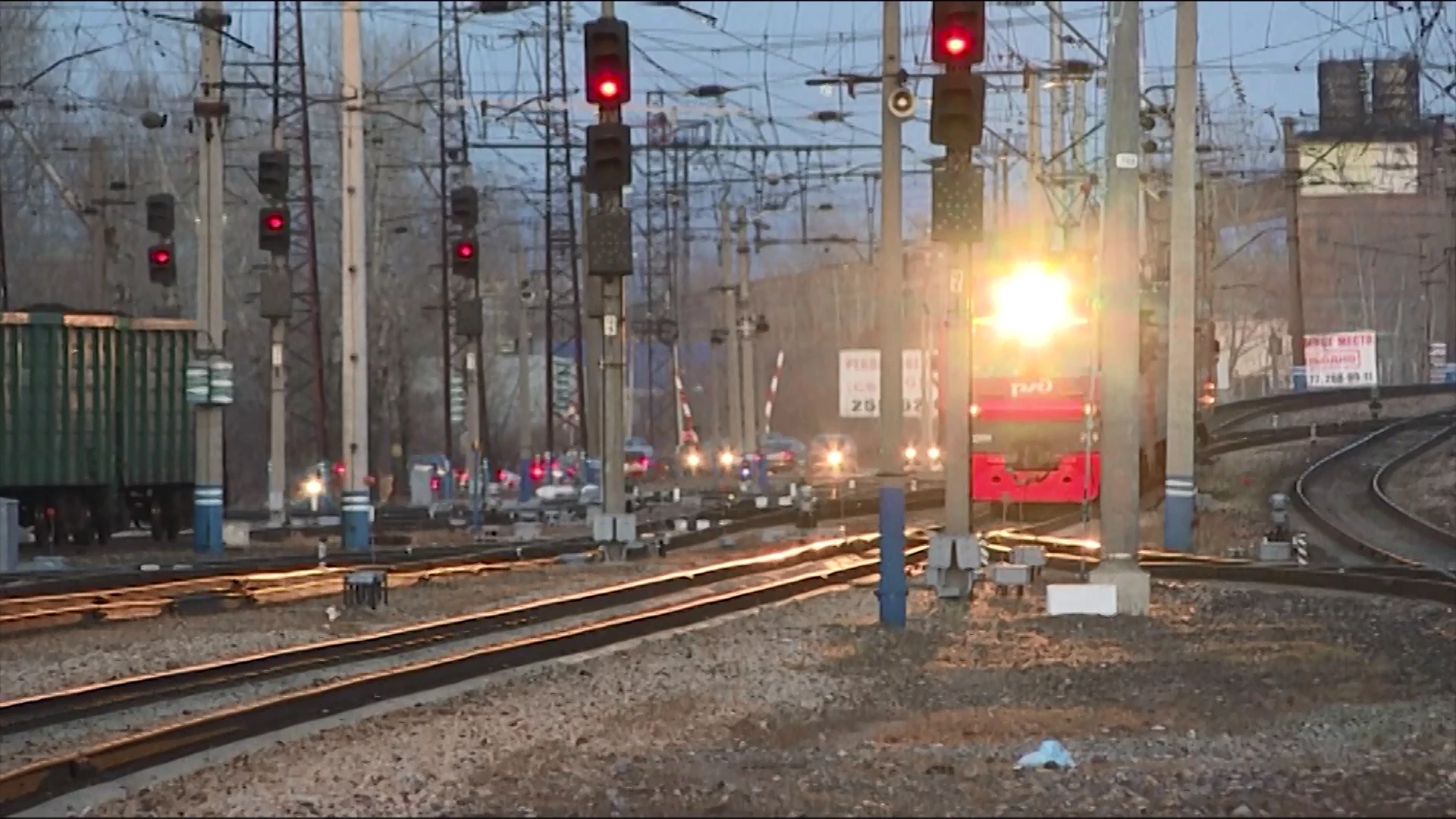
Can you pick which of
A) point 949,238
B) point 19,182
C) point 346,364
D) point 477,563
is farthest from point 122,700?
point 19,182

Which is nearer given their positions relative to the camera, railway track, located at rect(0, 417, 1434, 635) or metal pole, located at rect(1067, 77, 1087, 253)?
railway track, located at rect(0, 417, 1434, 635)

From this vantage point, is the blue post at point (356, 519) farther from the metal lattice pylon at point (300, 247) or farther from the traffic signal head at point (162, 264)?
the metal lattice pylon at point (300, 247)

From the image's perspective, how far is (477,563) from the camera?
31969mm

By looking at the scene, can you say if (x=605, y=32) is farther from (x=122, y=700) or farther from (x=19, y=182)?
(x=19, y=182)

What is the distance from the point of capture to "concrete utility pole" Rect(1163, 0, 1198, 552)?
33750mm

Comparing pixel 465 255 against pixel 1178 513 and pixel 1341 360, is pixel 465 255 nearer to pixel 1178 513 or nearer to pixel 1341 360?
pixel 1178 513

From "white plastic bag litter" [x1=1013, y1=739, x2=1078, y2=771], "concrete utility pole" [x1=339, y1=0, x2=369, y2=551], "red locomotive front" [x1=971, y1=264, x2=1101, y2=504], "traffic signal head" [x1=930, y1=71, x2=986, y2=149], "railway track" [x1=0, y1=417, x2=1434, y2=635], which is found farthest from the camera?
"concrete utility pole" [x1=339, y1=0, x2=369, y2=551]

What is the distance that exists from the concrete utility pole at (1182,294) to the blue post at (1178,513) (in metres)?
0.01

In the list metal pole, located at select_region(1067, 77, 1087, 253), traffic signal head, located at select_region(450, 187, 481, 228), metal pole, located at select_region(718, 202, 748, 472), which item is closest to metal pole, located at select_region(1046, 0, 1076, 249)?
metal pole, located at select_region(1067, 77, 1087, 253)

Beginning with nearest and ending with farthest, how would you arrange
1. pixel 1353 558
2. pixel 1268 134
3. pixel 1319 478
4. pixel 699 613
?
pixel 699 613
pixel 1353 558
pixel 1319 478
pixel 1268 134

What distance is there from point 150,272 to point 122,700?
90.1 feet

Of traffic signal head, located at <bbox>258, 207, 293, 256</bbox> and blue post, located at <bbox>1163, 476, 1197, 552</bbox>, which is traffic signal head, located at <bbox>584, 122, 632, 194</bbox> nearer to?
blue post, located at <bbox>1163, 476, 1197, 552</bbox>

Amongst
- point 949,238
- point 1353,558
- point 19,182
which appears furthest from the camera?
point 19,182

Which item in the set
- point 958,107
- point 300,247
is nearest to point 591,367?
point 300,247
